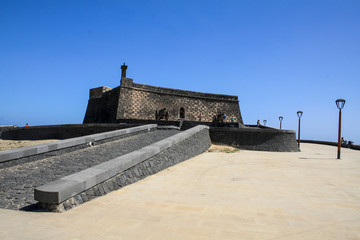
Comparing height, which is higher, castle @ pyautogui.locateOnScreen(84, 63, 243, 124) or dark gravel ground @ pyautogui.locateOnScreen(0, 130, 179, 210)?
castle @ pyautogui.locateOnScreen(84, 63, 243, 124)

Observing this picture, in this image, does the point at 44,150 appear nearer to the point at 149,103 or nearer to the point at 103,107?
the point at 149,103

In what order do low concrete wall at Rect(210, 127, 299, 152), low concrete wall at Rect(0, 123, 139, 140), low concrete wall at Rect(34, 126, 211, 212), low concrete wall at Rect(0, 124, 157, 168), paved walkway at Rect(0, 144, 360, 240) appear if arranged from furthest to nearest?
1. low concrete wall at Rect(0, 123, 139, 140)
2. low concrete wall at Rect(210, 127, 299, 152)
3. low concrete wall at Rect(0, 124, 157, 168)
4. low concrete wall at Rect(34, 126, 211, 212)
5. paved walkway at Rect(0, 144, 360, 240)

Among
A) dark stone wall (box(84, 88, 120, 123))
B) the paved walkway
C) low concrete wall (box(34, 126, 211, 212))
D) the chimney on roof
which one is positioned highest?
the chimney on roof

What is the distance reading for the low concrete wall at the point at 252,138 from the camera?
1537cm

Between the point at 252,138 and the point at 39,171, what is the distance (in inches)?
476

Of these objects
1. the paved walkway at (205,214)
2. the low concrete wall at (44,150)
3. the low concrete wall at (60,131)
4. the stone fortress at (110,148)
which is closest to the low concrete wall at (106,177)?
the stone fortress at (110,148)

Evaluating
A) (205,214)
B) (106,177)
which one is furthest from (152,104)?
(205,214)

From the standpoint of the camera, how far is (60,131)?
61.0 ft

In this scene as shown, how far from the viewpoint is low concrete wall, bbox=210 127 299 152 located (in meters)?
15.4

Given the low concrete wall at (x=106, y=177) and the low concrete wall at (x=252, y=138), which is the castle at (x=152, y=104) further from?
the low concrete wall at (x=106, y=177)

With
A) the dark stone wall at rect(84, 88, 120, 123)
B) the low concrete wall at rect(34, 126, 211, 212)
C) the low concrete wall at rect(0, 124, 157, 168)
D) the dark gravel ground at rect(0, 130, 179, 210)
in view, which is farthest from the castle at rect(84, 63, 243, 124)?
the low concrete wall at rect(34, 126, 211, 212)

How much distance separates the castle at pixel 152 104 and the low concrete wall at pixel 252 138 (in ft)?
24.2

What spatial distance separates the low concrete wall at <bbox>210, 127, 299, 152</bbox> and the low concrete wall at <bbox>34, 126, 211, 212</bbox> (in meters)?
6.76

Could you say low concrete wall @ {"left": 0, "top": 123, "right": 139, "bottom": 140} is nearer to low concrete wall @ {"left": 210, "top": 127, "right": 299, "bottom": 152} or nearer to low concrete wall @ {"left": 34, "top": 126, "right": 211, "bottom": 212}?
low concrete wall @ {"left": 210, "top": 127, "right": 299, "bottom": 152}
